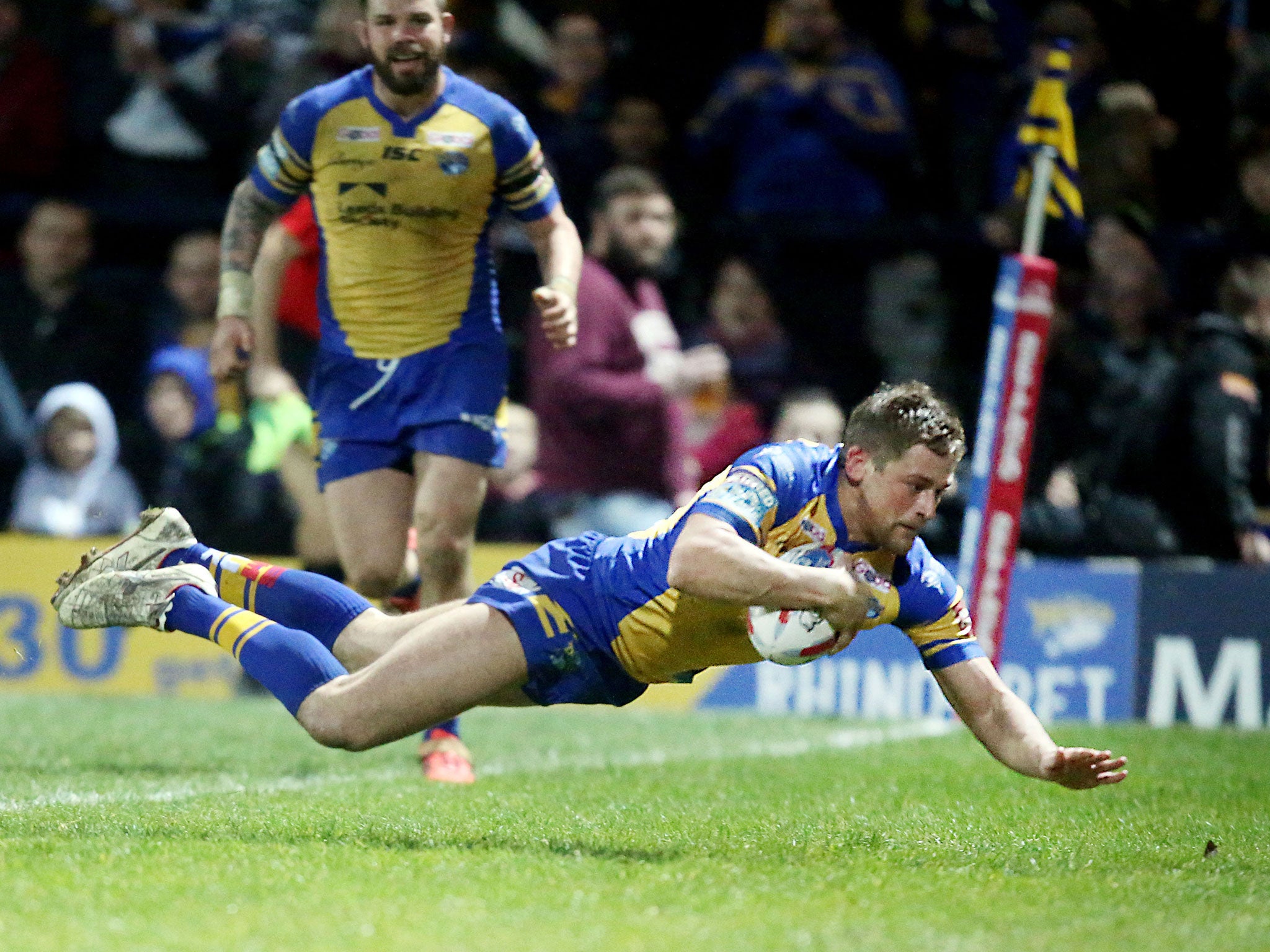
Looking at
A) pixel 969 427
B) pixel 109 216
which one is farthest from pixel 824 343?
pixel 109 216

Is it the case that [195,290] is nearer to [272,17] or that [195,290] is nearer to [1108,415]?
[272,17]

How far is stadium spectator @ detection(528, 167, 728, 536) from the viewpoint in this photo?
445 inches

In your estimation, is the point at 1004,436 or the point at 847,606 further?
the point at 1004,436

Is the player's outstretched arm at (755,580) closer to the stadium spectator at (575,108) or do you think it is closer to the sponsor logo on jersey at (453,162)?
the sponsor logo on jersey at (453,162)

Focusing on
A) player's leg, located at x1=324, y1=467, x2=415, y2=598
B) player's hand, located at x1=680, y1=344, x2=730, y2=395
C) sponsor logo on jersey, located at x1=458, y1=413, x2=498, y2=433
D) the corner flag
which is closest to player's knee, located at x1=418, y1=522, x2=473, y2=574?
player's leg, located at x1=324, y1=467, x2=415, y2=598

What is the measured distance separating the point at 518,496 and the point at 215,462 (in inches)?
80.7

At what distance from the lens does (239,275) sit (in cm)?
738

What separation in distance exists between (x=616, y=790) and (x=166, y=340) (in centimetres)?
765

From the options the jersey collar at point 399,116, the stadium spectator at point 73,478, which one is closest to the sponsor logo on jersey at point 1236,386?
the jersey collar at point 399,116

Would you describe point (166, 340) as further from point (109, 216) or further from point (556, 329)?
point (556, 329)

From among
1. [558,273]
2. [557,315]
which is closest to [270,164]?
[558,273]

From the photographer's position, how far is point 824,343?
42.3ft

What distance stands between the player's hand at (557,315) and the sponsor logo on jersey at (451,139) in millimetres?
698

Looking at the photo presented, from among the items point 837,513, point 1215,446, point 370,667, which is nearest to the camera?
point 837,513
